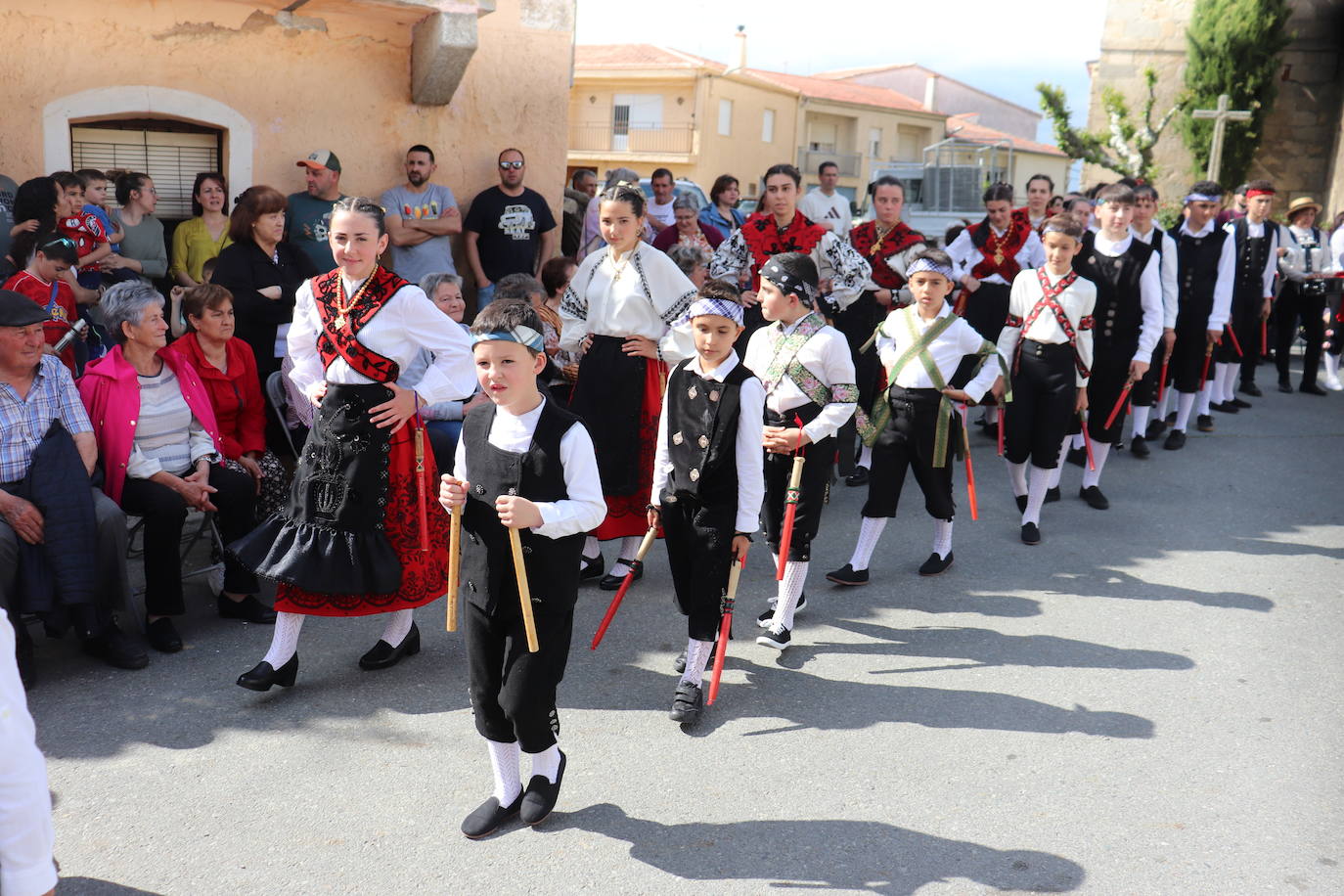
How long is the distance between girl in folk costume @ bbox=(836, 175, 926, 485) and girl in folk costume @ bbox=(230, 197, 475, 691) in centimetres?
403

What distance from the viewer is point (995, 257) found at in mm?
8852

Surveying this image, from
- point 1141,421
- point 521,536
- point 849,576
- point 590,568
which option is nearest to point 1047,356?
point 849,576

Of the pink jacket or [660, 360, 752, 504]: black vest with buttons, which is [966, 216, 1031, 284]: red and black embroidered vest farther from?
the pink jacket

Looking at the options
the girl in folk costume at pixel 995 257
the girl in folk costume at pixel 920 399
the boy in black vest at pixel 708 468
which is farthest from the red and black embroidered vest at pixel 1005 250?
the boy in black vest at pixel 708 468

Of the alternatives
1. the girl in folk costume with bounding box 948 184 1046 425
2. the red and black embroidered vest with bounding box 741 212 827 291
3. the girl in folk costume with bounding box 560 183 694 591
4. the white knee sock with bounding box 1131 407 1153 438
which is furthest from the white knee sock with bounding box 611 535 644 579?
the white knee sock with bounding box 1131 407 1153 438

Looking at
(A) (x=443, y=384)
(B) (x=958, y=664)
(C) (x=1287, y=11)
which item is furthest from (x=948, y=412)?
(C) (x=1287, y=11)

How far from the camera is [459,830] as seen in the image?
3434mm

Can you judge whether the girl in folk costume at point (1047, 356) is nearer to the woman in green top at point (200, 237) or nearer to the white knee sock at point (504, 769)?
the white knee sock at point (504, 769)

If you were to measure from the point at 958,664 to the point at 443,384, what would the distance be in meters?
2.46

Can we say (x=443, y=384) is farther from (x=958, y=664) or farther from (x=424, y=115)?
(x=424, y=115)

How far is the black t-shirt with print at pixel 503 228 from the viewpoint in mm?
8414

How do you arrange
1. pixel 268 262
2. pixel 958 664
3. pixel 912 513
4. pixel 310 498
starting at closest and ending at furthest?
pixel 310 498 → pixel 958 664 → pixel 268 262 → pixel 912 513

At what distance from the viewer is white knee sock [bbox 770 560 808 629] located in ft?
16.4

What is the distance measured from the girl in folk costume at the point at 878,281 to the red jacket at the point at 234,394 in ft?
12.7
